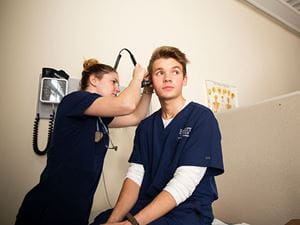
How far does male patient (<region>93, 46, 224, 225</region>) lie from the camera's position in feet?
2.85

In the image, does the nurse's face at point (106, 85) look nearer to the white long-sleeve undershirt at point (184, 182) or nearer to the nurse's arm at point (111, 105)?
the nurse's arm at point (111, 105)

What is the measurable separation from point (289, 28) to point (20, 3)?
302cm

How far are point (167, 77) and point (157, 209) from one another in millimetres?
565

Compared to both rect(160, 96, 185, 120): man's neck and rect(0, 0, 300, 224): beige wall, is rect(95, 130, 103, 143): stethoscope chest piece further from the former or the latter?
rect(0, 0, 300, 224): beige wall

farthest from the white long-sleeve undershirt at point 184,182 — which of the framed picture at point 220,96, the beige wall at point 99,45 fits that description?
the framed picture at point 220,96

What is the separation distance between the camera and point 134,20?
1701 millimetres

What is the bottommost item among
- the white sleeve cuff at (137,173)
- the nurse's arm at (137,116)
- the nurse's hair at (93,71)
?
the white sleeve cuff at (137,173)

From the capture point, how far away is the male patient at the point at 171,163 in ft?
2.85

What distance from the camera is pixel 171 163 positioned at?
97cm

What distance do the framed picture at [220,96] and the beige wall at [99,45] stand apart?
0.07m

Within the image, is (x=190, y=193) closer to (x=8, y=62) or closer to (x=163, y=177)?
(x=163, y=177)

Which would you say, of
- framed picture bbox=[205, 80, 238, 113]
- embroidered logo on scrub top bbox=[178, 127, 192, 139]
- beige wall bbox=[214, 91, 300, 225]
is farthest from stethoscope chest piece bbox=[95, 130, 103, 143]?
framed picture bbox=[205, 80, 238, 113]

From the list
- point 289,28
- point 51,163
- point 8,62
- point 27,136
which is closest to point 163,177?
point 51,163

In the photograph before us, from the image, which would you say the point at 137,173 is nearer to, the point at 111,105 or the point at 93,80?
the point at 111,105
